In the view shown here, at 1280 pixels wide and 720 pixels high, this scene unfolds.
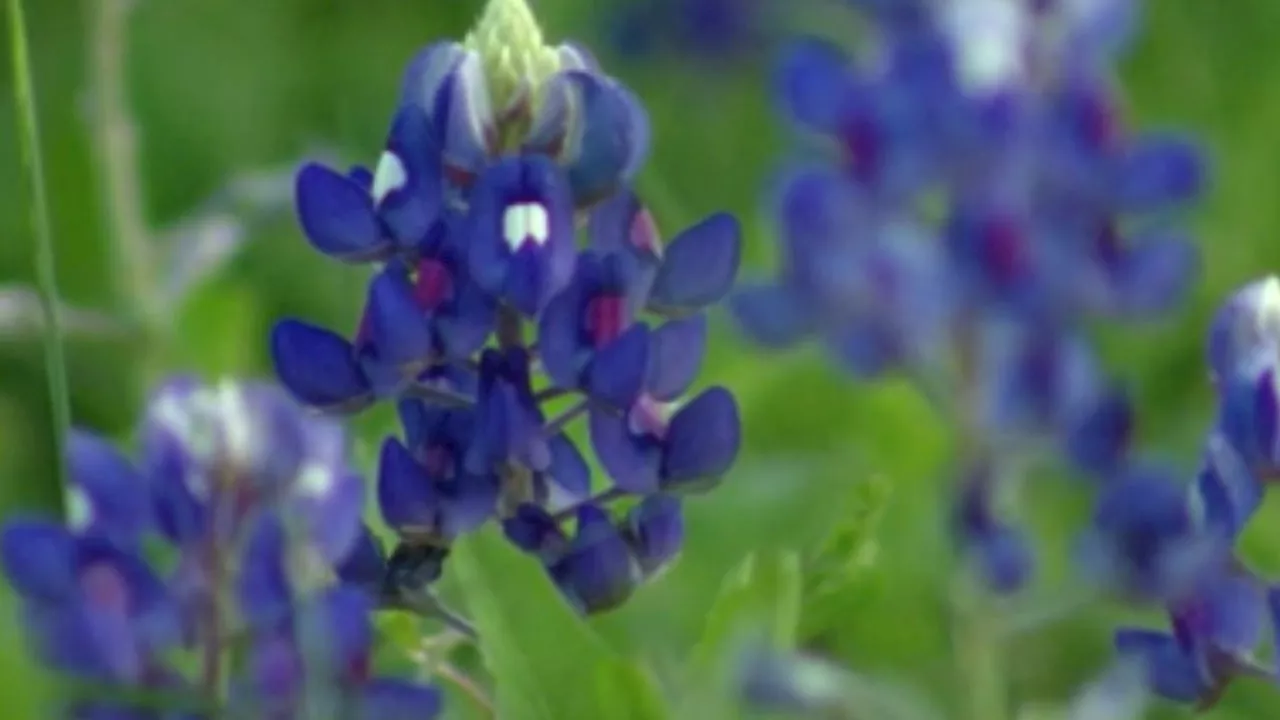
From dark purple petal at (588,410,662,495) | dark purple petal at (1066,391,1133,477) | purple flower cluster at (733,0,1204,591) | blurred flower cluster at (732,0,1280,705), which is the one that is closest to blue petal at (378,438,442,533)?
dark purple petal at (588,410,662,495)

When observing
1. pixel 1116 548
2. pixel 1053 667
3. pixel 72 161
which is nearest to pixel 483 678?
pixel 1116 548

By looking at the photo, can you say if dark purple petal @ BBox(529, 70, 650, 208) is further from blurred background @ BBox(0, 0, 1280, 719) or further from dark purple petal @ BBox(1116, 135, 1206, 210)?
dark purple petal @ BBox(1116, 135, 1206, 210)

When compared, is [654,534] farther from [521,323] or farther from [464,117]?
[464,117]

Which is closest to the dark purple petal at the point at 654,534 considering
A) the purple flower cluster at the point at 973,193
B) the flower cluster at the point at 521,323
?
the flower cluster at the point at 521,323

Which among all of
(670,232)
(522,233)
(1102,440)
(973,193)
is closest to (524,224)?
(522,233)

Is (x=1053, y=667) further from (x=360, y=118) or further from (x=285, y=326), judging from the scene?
(x=360, y=118)
